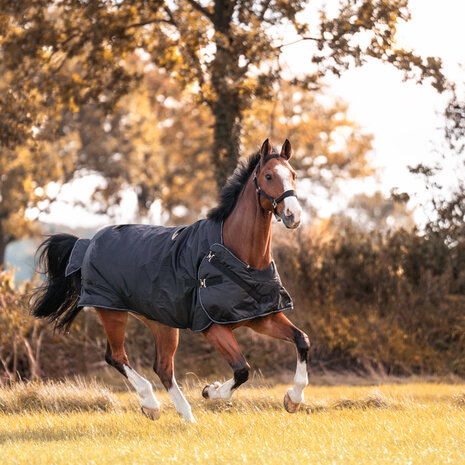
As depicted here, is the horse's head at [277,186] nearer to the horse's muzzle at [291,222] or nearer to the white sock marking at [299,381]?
the horse's muzzle at [291,222]

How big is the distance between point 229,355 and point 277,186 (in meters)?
1.48

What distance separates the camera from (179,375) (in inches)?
472

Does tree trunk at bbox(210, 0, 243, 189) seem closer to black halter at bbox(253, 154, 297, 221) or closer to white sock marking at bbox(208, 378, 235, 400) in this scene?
black halter at bbox(253, 154, 297, 221)

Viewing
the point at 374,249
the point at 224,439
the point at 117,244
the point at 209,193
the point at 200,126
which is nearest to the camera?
the point at 224,439

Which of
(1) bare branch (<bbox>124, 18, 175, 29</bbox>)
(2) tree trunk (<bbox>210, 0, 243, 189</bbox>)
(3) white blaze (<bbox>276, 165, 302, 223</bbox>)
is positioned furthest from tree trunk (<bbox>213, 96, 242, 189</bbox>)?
(3) white blaze (<bbox>276, 165, 302, 223</bbox>)

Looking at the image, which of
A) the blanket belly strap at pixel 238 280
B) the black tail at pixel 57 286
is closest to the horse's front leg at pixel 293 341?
the blanket belly strap at pixel 238 280

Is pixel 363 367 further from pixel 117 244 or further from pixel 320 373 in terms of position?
pixel 117 244

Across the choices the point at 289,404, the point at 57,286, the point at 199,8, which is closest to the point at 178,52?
the point at 199,8

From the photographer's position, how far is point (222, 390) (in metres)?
6.62

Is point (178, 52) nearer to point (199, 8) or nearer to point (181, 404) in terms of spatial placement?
point (199, 8)

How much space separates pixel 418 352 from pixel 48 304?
23.1 feet

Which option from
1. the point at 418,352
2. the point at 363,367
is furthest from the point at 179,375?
the point at 418,352

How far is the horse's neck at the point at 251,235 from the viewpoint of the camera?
261 inches

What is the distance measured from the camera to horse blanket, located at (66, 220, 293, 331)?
6523 mm
